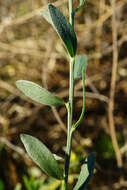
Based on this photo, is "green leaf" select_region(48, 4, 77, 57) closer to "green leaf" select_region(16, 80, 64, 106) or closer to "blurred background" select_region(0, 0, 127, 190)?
"green leaf" select_region(16, 80, 64, 106)

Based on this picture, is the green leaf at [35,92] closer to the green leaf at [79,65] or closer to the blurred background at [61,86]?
the green leaf at [79,65]

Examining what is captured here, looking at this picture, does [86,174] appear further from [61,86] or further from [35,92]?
[61,86]

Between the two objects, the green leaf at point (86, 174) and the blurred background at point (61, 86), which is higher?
the green leaf at point (86, 174)

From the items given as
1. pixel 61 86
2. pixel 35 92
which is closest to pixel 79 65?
pixel 35 92

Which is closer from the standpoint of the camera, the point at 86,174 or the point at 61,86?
the point at 86,174

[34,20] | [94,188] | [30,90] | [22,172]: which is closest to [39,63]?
[34,20]

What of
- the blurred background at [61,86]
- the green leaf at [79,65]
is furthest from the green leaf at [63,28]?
the blurred background at [61,86]
